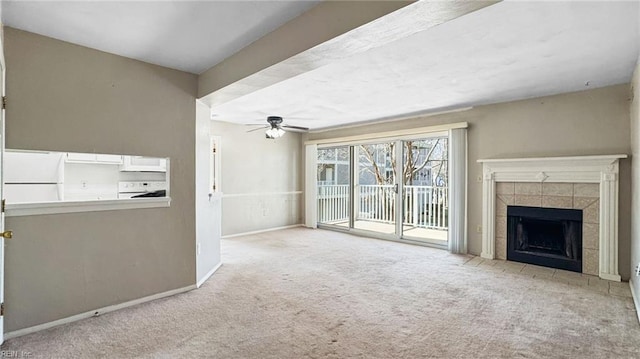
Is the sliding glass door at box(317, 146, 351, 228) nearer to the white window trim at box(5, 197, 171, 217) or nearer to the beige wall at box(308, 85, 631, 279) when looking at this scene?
the beige wall at box(308, 85, 631, 279)

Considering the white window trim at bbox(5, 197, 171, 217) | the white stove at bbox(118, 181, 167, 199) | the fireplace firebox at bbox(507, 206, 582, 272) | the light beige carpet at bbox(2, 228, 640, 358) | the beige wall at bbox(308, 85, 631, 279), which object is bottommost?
the light beige carpet at bbox(2, 228, 640, 358)

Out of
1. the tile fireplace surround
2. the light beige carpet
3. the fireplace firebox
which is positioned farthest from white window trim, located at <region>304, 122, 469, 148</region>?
the light beige carpet

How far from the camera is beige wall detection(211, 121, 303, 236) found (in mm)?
6090

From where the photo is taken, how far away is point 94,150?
264 centimetres

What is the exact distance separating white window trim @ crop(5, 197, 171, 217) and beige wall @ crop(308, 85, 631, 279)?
4.29 metres

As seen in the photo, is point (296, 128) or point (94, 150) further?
point (296, 128)

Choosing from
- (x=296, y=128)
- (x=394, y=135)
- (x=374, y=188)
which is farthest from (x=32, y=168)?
(x=374, y=188)

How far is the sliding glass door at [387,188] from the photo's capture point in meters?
6.13

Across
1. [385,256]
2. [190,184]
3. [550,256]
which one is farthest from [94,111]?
[550,256]

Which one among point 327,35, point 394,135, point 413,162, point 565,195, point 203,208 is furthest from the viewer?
point 413,162

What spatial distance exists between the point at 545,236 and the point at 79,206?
534 centimetres

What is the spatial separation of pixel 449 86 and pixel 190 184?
3.18 metres

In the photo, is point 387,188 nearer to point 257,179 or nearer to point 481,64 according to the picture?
point 257,179

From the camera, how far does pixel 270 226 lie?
6.84 meters
